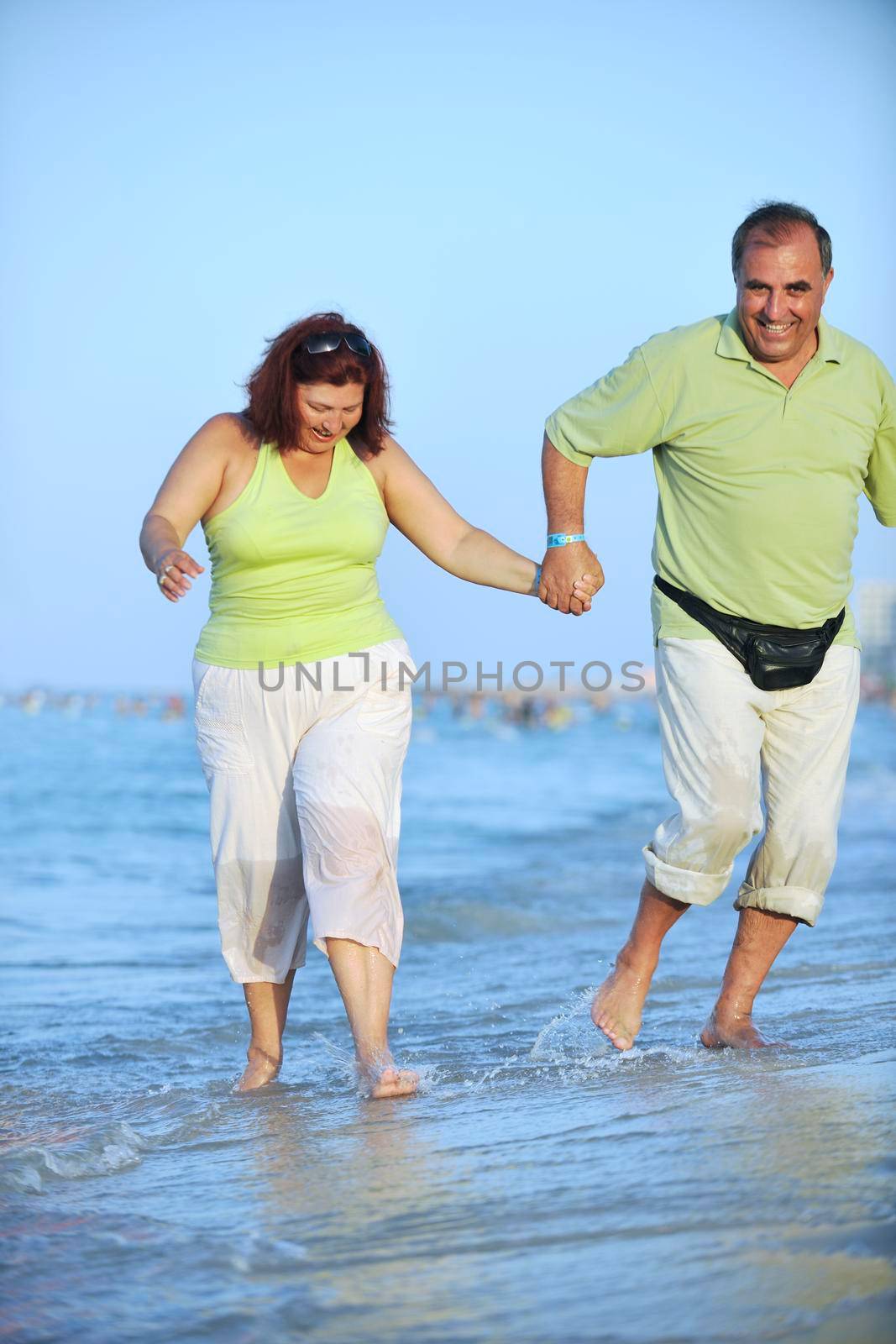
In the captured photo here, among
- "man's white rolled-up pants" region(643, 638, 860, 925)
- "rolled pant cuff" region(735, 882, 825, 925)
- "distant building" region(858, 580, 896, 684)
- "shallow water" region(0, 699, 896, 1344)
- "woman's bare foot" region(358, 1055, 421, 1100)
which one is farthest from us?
"distant building" region(858, 580, 896, 684)

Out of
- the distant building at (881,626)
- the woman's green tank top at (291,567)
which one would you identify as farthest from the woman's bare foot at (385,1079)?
the distant building at (881,626)

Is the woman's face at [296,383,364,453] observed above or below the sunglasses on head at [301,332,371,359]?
below

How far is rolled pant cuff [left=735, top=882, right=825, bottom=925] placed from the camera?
4.12m

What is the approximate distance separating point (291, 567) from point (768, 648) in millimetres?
1278

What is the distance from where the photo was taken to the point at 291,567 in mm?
3914

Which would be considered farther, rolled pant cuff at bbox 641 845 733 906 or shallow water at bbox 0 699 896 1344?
rolled pant cuff at bbox 641 845 733 906

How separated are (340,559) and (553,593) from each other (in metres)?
0.64

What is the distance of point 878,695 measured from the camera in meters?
84.0

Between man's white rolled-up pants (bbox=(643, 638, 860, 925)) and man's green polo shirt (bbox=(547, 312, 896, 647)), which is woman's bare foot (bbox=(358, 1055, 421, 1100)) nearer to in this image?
man's white rolled-up pants (bbox=(643, 638, 860, 925))

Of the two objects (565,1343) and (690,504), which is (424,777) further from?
(565,1343)

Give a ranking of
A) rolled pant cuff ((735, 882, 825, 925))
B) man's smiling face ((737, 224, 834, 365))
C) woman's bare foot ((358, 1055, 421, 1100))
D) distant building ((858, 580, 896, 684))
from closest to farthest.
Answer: woman's bare foot ((358, 1055, 421, 1100)) < man's smiling face ((737, 224, 834, 365)) < rolled pant cuff ((735, 882, 825, 925)) < distant building ((858, 580, 896, 684))

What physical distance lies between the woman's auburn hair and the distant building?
87346 mm

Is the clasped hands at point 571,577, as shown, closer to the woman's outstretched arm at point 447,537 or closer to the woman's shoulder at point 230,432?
the woman's outstretched arm at point 447,537

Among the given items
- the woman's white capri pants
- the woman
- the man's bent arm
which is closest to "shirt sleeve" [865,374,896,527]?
the man's bent arm
